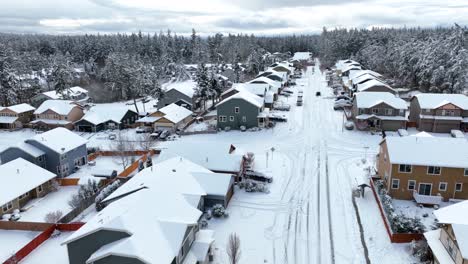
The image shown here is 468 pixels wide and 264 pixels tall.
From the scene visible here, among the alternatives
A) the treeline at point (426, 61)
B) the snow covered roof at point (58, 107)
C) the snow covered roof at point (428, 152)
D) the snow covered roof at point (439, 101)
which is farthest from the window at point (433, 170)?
the snow covered roof at point (58, 107)

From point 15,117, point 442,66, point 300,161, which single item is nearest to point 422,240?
point 300,161

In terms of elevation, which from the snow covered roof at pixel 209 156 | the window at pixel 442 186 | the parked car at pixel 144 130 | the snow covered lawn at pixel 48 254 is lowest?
the snow covered lawn at pixel 48 254

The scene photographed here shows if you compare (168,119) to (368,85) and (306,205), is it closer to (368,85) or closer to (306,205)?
(306,205)

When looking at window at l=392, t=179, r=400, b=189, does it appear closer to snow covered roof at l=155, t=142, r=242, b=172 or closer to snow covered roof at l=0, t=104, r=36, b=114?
snow covered roof at l=155, t=142, r=242, b=172

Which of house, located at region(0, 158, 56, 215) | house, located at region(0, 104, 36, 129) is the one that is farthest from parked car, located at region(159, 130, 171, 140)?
house, located at region(0, 104, 36, 129)

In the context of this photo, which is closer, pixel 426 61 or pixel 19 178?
pixel 19 178

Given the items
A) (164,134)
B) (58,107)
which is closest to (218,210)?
(164,134)

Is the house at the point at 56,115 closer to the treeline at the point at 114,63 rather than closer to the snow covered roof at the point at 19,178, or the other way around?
the treeline at the point at 114,63
